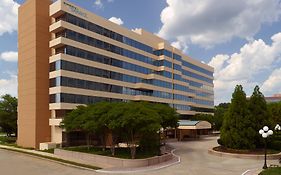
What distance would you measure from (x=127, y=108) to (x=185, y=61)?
195ft

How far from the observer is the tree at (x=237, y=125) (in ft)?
122

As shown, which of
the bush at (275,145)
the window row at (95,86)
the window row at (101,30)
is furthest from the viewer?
the window row at (101,30)

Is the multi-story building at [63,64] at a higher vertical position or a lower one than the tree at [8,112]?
higher

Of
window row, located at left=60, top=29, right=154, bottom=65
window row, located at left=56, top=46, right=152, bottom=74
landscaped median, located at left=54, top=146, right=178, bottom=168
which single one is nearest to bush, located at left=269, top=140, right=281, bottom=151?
landscaped median, located at left=54, top=146, right=178, bottom=168

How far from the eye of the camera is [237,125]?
1496 inches

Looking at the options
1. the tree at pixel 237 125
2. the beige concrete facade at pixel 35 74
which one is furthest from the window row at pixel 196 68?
the tree at pixel 237 125

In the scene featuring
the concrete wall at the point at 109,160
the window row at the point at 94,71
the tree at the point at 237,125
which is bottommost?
the concrete wall at the point at 109,160

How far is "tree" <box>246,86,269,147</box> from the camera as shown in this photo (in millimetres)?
37253

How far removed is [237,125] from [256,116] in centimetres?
267

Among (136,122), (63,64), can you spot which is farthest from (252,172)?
A: (63,64)

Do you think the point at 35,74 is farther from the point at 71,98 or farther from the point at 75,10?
the point at 75,10

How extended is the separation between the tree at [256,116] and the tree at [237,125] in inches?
Result: 12.0

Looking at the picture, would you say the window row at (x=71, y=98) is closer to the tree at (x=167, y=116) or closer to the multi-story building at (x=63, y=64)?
the multi-story building at (x=63, y=64)

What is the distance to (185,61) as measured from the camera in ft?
294
